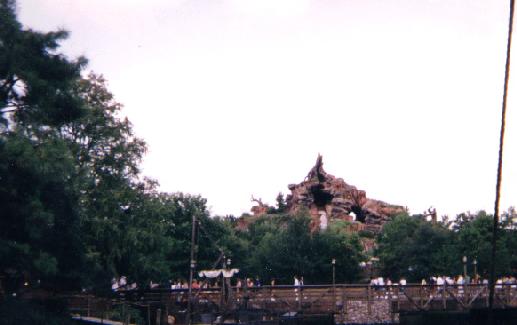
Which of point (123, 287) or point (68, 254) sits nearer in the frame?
point (68, 254)

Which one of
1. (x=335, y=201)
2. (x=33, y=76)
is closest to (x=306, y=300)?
(x=33, y=76)

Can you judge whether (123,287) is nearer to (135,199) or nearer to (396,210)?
(135,199)

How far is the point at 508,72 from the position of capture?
486 inches

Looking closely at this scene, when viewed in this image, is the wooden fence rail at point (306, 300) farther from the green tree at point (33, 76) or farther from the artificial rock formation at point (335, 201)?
the artificial rock formation at point (335, 201)

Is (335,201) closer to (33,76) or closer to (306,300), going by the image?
(306,300)

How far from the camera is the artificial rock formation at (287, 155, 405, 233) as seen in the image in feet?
320

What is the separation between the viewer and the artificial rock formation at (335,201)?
320ft

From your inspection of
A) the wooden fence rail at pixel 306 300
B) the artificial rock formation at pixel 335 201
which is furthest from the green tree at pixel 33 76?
the artificial rock formation at pixel 335 201

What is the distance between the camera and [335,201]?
323 feet

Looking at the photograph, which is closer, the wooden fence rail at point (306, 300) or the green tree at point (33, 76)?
the green tree at point (33, 76)

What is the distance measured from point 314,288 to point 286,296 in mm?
1765

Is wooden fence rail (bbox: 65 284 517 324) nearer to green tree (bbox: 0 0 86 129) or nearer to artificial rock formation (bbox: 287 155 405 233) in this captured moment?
green tree (bbox: 0 0 86 129)

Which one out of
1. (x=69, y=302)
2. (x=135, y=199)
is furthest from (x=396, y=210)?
(x=69, y=302)

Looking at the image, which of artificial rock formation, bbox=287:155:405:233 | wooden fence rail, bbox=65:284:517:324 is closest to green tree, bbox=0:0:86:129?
wooden fence rail, bbox=65:284:517:324
